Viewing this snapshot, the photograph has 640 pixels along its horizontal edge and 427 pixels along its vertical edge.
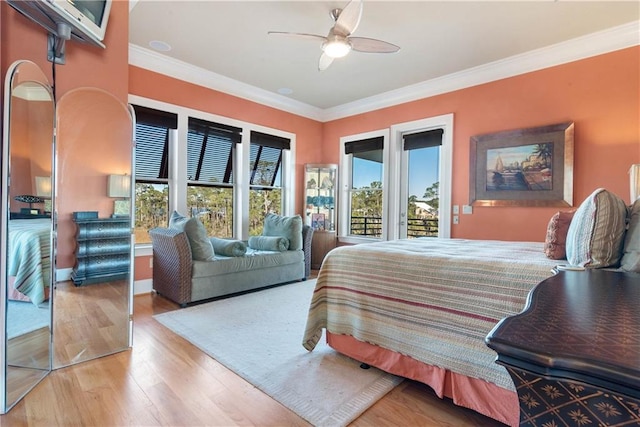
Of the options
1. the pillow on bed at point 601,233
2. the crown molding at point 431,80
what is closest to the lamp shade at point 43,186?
the crown molding at point 431,80

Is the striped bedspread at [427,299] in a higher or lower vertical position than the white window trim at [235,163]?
lower

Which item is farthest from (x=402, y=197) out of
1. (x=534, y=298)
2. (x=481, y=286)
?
(x=534, y=298)

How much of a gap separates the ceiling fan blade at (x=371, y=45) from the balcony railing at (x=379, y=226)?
249 centimetres

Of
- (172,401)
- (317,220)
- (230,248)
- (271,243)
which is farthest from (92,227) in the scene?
(317,220)

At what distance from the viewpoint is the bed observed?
1510 millimetres

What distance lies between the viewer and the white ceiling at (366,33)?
9.01ft

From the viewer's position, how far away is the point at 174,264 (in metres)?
3.29

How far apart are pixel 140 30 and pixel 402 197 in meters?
3.83

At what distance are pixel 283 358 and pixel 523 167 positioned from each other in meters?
3.29

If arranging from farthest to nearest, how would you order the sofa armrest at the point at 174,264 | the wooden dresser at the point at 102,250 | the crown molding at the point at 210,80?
1. the crown molding at the point at 210,80
2. the sofa armrest at the point at 174,264
3. the wooden dresser at the point at 102,250

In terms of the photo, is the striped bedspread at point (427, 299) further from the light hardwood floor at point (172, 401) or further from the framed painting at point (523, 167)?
the framed painting at point (523, 167)

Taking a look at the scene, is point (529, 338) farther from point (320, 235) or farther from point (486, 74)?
point (320, 235)

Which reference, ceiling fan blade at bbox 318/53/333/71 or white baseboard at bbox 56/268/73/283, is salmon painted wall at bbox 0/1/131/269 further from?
ceiling fan blade at bbox 318/53/333/71

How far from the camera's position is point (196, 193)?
173 inches
